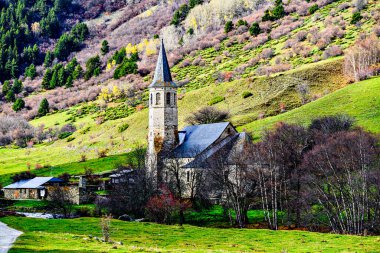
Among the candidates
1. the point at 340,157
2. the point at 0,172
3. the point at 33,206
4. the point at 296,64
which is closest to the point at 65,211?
the point at 33,206

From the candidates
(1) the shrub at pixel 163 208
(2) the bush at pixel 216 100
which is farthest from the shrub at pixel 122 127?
(1) the shrub at pixel 163 208

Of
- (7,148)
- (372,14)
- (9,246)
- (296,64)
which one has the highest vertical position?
(372,14)

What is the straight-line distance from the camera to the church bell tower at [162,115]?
7156 cm

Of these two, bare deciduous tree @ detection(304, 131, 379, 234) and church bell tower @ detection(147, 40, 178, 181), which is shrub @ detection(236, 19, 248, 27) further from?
bare deciduous tree @ detection(304, 131, 379, 234)

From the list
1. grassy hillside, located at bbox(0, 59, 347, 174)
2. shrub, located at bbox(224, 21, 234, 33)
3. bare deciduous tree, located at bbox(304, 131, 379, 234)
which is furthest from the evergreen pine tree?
bare deciduous tree, located at bbox(304, 131, 379, 234)

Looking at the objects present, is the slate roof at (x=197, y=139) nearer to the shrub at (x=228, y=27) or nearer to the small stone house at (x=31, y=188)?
the small stone house at (x=31, y=188)

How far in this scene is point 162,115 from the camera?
7206cm

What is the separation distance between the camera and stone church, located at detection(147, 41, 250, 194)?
68750 mm

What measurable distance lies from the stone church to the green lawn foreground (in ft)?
73.0

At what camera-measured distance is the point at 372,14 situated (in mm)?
142375

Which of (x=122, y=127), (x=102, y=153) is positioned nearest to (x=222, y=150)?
(x=102, y=153)

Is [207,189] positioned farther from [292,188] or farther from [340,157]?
[340,157]

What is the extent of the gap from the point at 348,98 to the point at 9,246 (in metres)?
71.5

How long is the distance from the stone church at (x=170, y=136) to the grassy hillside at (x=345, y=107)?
13282mm
